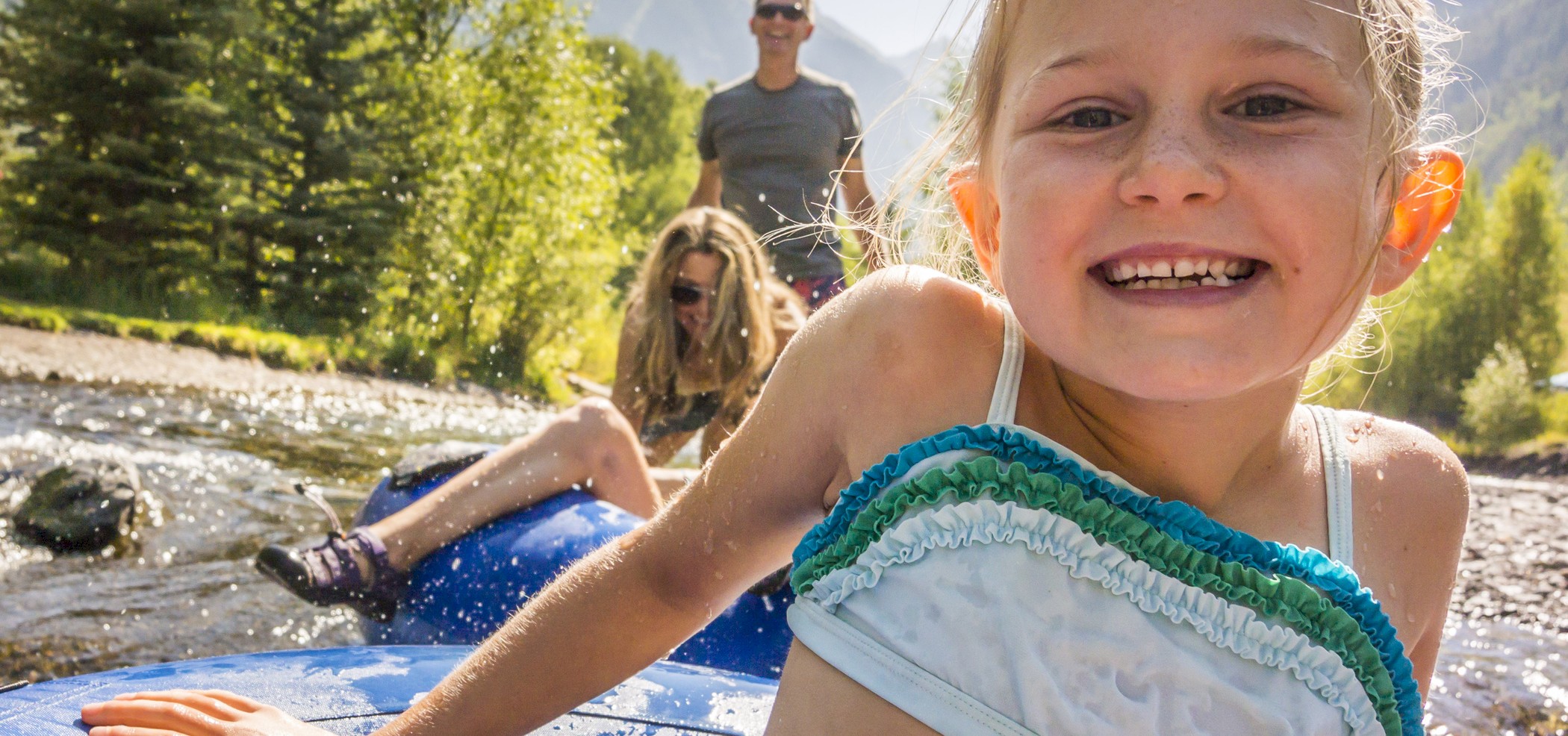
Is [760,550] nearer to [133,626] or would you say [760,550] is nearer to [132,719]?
[132,719]

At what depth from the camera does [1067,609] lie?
87 centimetres

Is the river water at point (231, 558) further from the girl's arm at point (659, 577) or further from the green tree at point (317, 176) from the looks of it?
the green tree at point (317, 176)

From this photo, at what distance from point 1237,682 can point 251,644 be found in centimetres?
317

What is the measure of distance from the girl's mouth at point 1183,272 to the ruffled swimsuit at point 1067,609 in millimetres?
162

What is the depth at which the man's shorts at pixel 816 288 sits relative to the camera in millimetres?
4520

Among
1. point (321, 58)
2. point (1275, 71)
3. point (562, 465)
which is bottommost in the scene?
point (562, 465)

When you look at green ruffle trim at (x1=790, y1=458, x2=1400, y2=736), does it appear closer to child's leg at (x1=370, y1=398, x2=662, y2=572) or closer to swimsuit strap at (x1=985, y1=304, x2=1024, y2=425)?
swimsuit strap at (x1=985, y1=304, x2=1024, y2=425)

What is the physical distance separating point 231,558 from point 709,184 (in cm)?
247

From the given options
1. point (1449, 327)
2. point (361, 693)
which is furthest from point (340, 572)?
point (1449, 327)

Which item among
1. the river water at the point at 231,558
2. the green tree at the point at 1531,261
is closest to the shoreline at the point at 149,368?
the river water at the point at 231,558

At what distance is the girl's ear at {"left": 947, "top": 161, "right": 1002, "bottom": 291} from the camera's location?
111 cm

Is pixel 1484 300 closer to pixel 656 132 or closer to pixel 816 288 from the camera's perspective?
pixel 656 132

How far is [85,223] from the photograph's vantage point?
45.3 feet

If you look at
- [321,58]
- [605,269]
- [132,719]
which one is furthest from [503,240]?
[132,719]
